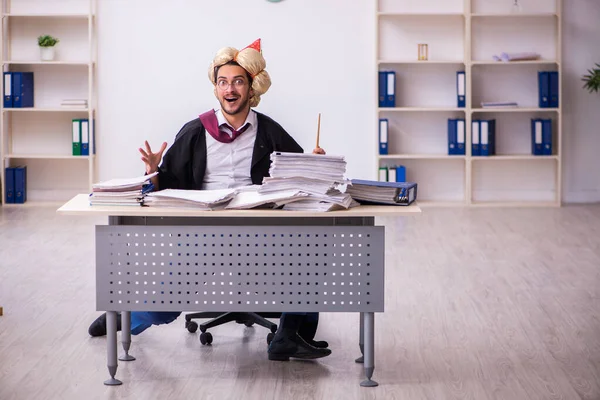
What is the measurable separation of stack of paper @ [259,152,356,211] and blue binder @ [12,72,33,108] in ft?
17.3

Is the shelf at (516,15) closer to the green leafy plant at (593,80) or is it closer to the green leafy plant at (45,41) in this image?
the green leafy plant at (593,80)

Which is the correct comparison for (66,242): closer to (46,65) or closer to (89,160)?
(89,160)

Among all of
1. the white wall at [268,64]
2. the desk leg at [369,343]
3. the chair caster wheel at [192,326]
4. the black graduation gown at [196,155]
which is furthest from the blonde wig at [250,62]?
the white wall at [268,64]

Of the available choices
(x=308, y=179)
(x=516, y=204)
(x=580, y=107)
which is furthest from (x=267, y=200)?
(x=580, y=107)

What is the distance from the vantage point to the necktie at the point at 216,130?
4312 millimetres

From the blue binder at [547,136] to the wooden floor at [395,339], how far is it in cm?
194

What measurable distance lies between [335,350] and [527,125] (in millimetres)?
5000

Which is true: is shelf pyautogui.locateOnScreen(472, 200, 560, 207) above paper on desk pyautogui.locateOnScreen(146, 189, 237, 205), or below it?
below

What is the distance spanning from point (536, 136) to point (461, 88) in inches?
30.4

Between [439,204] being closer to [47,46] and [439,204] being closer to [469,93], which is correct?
[469,93]

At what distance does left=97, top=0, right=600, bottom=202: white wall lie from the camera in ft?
27.5

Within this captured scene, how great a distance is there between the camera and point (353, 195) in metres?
3.68

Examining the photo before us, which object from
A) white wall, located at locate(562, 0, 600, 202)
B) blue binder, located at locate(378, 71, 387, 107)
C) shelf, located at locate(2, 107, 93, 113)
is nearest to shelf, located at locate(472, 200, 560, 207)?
white wall, located at locate(562, 0, 600, 202)

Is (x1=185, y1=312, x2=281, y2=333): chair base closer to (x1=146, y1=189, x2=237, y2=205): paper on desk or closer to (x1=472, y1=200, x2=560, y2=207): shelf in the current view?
(x1=146, y1=189, x2=237, y2=205): paper on desk
